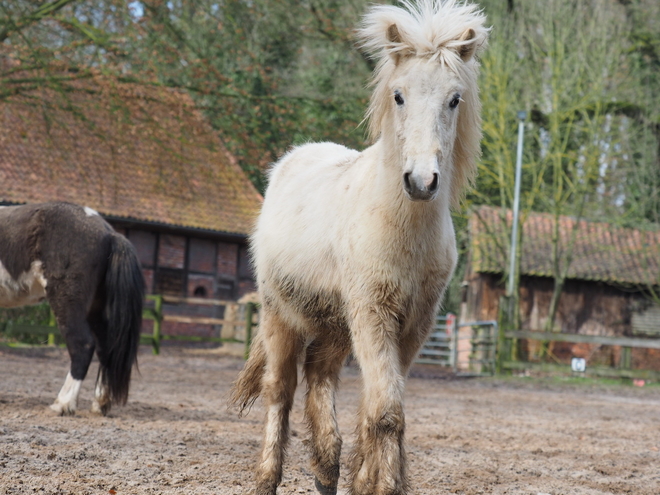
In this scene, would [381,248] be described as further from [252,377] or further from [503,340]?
[503,340]

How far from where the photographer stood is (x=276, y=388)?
4535 mm

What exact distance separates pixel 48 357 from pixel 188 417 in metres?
8.12

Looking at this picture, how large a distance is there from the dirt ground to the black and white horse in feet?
1.36

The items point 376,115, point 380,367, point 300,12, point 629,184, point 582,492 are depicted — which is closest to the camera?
point 380,367

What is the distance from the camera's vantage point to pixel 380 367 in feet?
11.7

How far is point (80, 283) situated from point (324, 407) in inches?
141

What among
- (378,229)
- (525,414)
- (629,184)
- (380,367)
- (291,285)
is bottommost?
(525,414)

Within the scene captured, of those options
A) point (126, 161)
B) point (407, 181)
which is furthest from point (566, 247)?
point (407, 181)

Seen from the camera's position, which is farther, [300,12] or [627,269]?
[627,269]

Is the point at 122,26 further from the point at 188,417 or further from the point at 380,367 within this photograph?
the point at 380,367

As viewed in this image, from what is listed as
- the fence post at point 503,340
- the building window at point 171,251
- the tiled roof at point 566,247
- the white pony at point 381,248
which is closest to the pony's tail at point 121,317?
the white pony at point 381,248

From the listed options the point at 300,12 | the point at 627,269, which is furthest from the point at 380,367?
the point at 627,269

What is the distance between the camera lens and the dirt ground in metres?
4.67

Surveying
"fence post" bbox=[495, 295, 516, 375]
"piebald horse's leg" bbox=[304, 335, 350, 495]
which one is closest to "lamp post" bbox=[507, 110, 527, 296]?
"fence post" bbox=[495, 295, 516, 375]
